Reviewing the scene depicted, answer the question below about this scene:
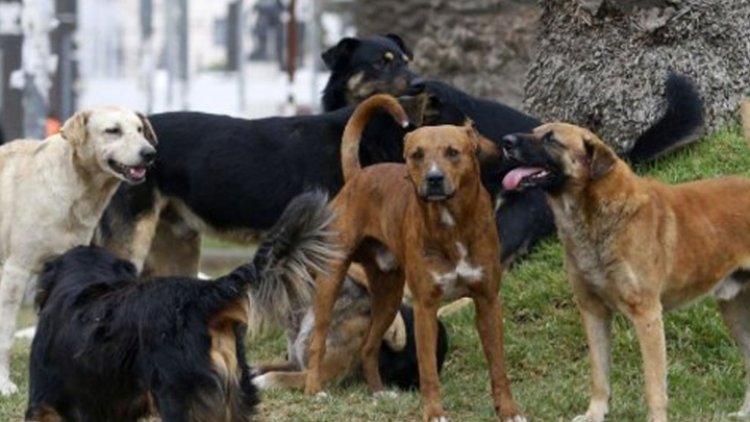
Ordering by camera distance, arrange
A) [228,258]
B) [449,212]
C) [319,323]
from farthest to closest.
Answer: [228,258]
[319,323]
[449,212]

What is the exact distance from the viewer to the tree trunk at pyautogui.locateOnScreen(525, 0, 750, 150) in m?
11.2

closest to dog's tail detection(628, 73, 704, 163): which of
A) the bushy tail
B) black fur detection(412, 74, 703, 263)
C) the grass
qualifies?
black fur detection(412, 74, 703, 263)

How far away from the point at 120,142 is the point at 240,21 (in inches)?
772

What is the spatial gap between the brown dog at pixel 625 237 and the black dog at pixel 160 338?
1.24 meters

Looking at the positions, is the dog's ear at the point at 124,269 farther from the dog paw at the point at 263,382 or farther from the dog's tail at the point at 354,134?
the dog's tail at the point at 354,134

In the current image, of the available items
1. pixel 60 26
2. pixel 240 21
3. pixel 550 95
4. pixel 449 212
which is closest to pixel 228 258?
pixel 60 26

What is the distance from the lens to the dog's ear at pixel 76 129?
9523 mm

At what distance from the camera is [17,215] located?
9648 mm

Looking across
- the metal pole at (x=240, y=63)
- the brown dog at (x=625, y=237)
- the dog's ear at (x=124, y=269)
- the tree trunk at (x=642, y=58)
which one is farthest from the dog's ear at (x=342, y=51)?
the metal pole at (x=240, y=63)

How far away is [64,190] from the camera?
378 inches

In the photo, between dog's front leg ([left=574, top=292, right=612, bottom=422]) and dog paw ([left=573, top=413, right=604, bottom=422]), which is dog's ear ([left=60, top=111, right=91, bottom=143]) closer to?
dog's front leg ([left=574, top=292, right=612, bottom=422])

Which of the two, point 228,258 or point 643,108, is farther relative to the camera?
point 228,258

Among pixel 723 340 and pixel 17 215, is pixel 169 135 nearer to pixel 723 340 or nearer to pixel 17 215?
pixel 17 215

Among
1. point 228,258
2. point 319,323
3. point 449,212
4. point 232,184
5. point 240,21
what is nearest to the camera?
point 449,212
